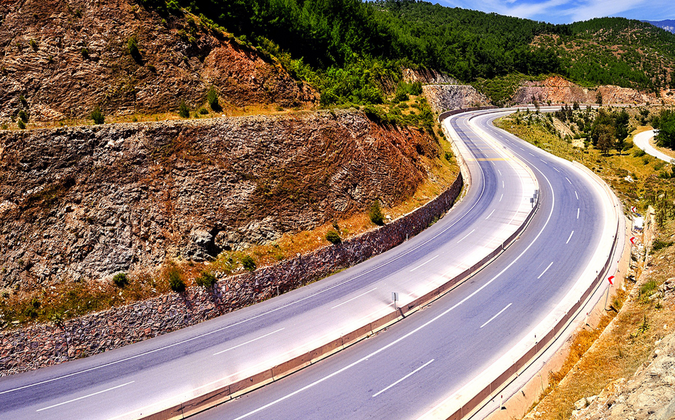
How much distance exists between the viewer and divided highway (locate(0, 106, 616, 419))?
17.3 m

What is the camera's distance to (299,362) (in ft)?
63.2

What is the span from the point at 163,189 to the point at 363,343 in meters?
19.1

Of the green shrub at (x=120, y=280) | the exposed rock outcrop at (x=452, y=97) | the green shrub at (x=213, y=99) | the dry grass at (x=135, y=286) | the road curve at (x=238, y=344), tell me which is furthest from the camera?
the exposed rock outcrop at (x=452, y=97)

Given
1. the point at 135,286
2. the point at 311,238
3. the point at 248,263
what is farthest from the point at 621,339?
the point at 135,286

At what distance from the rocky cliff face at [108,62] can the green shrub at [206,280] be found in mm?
17067

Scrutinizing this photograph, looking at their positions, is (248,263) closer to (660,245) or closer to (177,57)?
(177,57)

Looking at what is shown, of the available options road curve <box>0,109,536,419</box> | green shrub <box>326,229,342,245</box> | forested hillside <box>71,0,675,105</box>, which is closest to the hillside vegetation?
forested hillside <box>71,0,675,105</box>

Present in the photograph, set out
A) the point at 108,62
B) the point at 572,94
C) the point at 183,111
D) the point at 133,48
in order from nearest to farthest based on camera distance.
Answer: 1. the point at 183,111
2. the point at 108,62
3. the point at 133,48
4. the point at 572,94

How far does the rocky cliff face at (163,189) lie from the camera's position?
2412cm

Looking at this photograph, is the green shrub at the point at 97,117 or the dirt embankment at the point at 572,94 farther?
the dirt embankment at the point at 572,94

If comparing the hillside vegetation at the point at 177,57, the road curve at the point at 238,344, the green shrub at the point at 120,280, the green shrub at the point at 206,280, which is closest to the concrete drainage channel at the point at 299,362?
the road curve at the point at 238,344

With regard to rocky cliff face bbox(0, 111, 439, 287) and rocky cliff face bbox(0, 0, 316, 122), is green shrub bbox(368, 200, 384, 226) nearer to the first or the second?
rocky cliff face bbox(0, 111, 439, 287)

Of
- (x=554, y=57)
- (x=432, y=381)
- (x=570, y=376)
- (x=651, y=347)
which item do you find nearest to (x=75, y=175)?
(x=432, y=381)

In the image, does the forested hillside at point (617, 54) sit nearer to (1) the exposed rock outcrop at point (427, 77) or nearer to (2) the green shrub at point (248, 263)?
(1) the exposed rock outcrop at point (427, 77)
